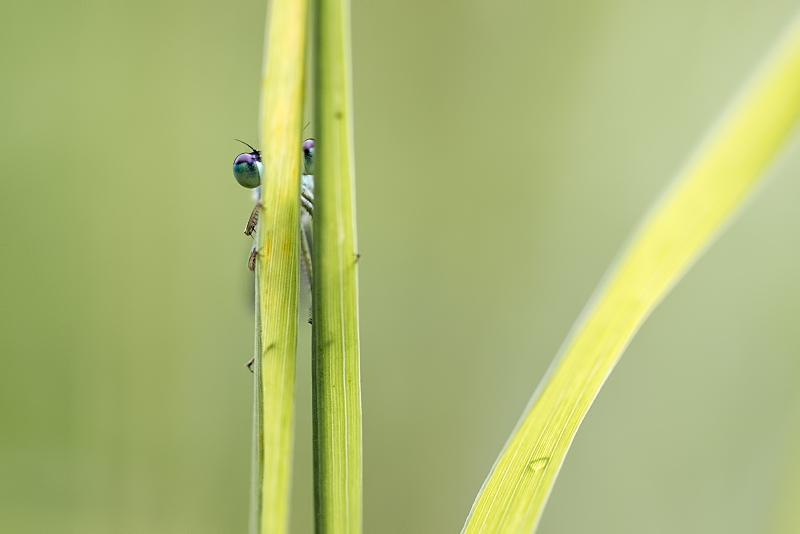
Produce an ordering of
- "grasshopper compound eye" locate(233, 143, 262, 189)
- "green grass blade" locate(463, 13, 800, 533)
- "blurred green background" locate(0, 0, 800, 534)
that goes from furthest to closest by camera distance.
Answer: "blurred green background" locate(0, 0, 800, 534)
"grasshopper compound eye" locate(233, 143, 262, 189)
"green grass blade" locate(463, 13, 800, 533)

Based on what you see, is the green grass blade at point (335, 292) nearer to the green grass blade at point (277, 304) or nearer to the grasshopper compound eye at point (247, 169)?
the green grass blade at point (277, 304)

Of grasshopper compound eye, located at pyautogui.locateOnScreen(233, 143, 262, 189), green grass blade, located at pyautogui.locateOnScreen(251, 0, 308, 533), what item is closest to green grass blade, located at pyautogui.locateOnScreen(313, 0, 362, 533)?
green grass blade, located at pyautogui.locateOnScreen(251, 0, 308, 533)

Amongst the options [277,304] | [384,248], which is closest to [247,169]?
[277,304]

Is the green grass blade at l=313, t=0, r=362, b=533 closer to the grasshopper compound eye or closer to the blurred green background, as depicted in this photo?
the grasshopper compound eye

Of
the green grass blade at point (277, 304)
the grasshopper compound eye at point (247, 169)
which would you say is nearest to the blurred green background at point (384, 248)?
the grasshopper compound eye at point (247, 169)

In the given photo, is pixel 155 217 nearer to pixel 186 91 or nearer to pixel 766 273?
pixel 186 91

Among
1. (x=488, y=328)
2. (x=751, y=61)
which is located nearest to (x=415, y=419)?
(x=488, y=328)
